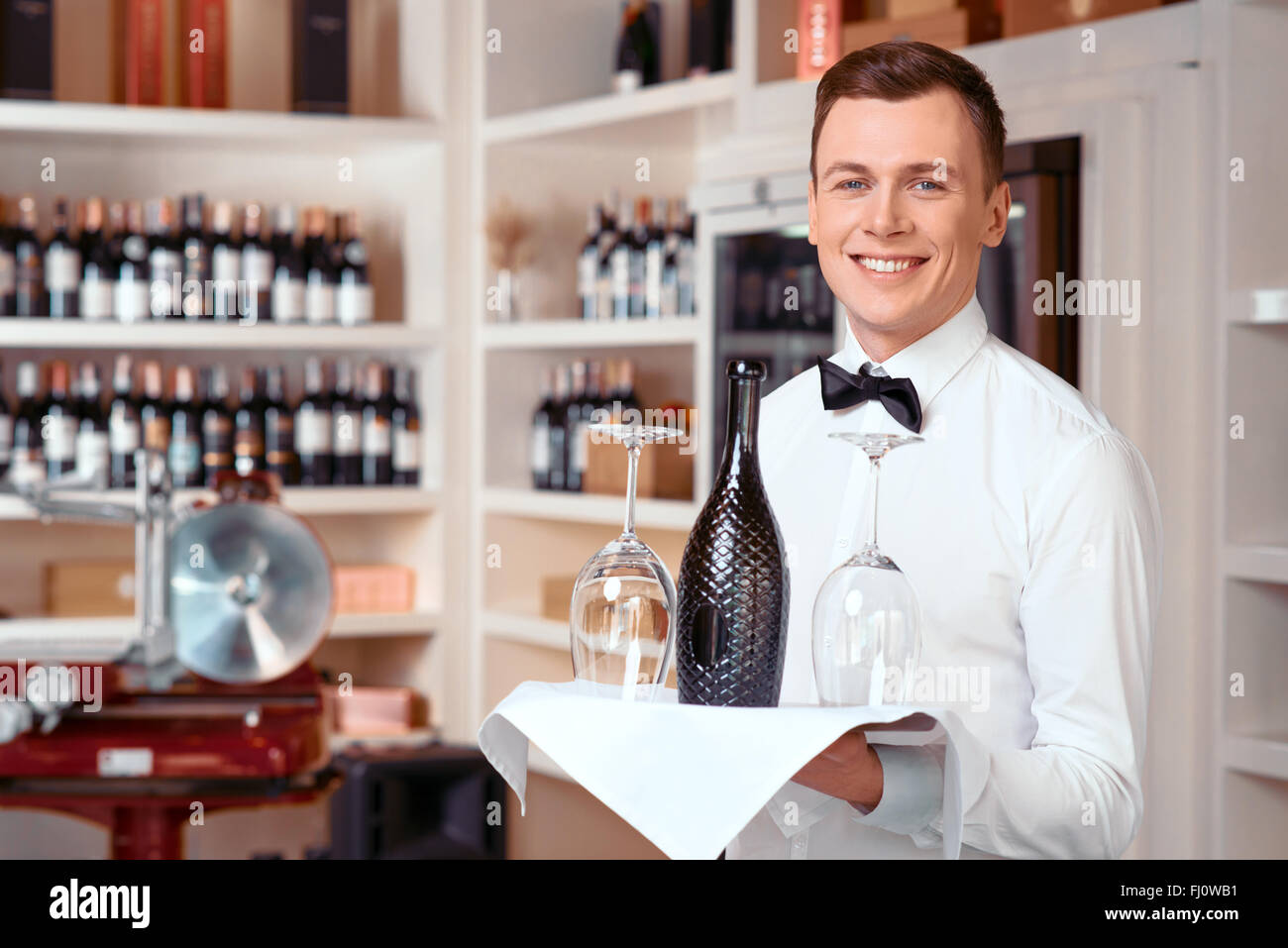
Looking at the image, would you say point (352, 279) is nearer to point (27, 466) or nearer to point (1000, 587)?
point (27, 466)

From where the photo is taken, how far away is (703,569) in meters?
0.89

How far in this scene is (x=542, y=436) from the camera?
11.3 feet

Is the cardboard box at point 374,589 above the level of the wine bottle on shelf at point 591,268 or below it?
below

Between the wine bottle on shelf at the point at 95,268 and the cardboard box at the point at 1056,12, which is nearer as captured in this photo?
the cardboard box at the point at 1056,12

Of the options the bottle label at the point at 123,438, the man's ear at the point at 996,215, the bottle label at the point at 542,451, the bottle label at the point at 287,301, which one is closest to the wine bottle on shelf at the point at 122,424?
the bottle label at the point at 123,438

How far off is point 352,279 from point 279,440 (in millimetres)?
444

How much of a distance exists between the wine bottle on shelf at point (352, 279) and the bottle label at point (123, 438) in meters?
0.57

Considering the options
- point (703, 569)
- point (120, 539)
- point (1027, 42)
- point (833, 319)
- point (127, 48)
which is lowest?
point (120, 539)

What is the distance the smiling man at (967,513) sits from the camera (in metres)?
0.97

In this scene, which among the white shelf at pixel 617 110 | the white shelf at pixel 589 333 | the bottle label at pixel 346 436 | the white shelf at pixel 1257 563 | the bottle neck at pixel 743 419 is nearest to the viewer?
the bottle neck at pixel 743 419

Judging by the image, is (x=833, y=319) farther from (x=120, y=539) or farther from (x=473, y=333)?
(x=120, y=539)

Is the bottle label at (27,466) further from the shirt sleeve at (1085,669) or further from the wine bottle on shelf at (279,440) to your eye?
the shirt sleeve at (1085,669)
